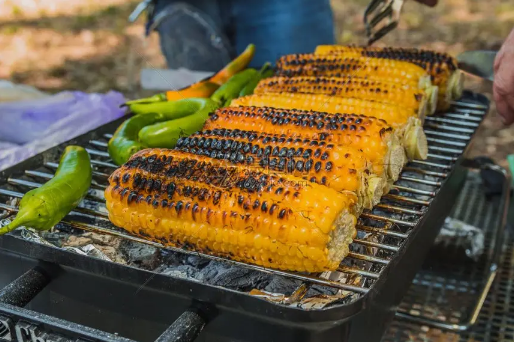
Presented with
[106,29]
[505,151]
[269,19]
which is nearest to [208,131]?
[269,19]

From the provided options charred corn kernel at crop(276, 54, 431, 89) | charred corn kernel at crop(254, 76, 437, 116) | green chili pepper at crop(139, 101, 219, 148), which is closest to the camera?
green chili pepper at crop(139, 101, 219, 148)

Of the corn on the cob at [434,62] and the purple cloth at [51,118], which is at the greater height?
the corn on the cob at [434,62]

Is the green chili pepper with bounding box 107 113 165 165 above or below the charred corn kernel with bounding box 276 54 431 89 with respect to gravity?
below

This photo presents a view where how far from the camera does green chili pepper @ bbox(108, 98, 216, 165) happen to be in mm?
2508

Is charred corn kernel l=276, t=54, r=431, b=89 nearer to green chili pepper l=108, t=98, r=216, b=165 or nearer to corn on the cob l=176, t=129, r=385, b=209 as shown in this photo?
green chili pepper l=108, t=98, r=216, b=165

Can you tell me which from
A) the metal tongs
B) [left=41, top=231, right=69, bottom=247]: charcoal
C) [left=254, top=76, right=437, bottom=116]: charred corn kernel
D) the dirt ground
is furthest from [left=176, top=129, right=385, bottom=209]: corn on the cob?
the dirt ground

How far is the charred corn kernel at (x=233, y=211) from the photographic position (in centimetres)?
178

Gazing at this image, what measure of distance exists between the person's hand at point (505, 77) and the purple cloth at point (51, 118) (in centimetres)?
210

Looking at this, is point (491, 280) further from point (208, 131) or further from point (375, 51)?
point (208, 131)

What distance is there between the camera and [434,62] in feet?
10.3

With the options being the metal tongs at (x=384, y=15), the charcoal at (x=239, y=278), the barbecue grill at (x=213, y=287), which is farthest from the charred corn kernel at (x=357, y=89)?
the charcoal at (x=239, y=278)

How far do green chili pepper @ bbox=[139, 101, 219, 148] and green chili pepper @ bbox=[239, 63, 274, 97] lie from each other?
0.52 meters

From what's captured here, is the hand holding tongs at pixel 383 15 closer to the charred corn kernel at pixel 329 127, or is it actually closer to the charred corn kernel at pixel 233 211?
the charred corn kernel at pixel 329 127

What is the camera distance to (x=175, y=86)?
366cm
